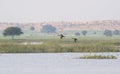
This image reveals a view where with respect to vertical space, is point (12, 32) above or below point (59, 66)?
above

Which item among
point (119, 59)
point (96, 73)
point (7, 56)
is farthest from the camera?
point (7, 56)

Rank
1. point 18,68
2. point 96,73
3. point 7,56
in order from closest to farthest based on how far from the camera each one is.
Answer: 1. point 96,73
2. point 18,68
3. point 7,56

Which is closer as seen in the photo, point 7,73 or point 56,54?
point 7,73

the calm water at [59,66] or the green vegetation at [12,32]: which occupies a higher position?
the green vegetation at [12,32]

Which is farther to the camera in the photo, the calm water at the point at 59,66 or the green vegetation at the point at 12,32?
the green vegetation at the point at 12,32

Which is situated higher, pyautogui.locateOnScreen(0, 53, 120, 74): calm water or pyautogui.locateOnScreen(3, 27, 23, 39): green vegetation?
pyautogui.locateOnScreen(3, 27, 23, 39): green vegetation

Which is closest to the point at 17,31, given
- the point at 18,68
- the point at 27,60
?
the point at 27,60

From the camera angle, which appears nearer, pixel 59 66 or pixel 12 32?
pixel 59 66

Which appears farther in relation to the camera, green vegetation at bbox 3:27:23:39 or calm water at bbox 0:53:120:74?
green vegetation at bbox 3:27:23:39

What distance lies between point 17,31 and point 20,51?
78.1 m

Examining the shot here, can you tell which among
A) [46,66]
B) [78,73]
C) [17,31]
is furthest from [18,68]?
[17,31]

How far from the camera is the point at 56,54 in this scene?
59469 mm

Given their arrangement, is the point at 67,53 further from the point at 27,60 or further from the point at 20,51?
the point at 27,60

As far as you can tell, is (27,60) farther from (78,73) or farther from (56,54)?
(78,73)
